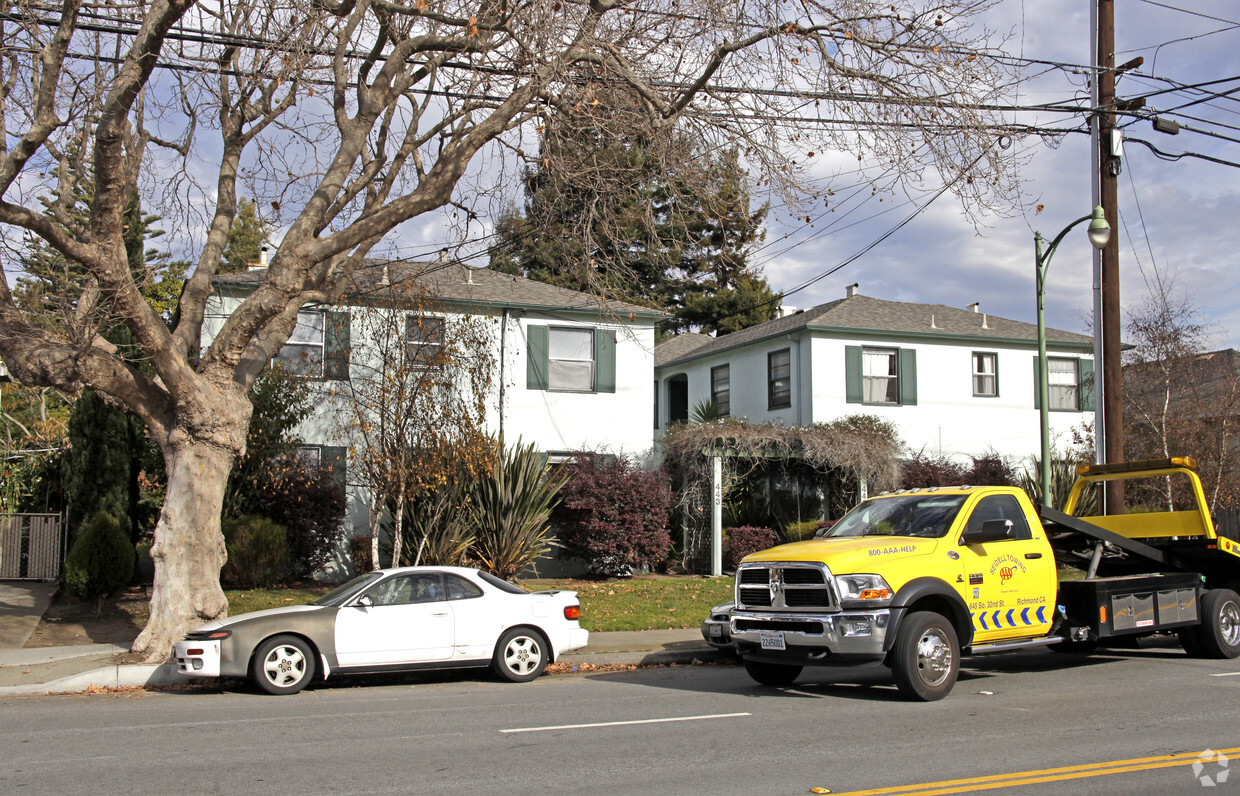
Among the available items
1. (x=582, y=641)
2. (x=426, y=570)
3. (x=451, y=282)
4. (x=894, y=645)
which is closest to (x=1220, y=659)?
(x=894, y=645)

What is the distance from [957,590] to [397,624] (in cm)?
591

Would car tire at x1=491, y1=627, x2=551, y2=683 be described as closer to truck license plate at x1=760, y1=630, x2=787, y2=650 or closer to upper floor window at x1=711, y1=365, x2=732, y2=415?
truck license plate at x1=760, y1=630, x2=787, y2=650

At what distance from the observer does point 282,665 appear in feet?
35.0

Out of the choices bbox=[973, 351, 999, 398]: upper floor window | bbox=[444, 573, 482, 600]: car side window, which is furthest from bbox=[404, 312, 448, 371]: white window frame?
bbox=[973, 351, 999, 398]: upper floor window

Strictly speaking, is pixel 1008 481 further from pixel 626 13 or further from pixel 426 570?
pixel 426 570

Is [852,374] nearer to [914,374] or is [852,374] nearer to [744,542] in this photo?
[914,374]

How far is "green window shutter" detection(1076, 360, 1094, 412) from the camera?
93.9 feet

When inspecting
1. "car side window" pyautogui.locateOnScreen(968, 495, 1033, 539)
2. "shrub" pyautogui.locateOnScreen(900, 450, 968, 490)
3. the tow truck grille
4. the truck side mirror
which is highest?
"shrub" pyautogui.locateOnScreen(900, 450, 968, 490)

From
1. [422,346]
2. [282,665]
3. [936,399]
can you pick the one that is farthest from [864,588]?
[936,399]

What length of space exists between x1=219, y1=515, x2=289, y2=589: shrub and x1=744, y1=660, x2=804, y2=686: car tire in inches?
420

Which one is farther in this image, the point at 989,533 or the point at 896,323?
the point at 896,323

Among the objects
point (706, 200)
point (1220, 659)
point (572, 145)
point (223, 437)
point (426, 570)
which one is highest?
point (572, 145)

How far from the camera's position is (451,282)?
23281 millimetres

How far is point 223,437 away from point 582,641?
516cm
